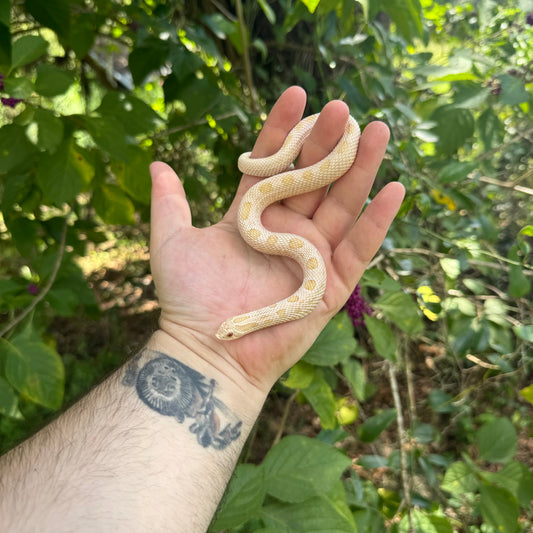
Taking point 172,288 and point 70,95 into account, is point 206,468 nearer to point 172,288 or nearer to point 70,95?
point 172,288

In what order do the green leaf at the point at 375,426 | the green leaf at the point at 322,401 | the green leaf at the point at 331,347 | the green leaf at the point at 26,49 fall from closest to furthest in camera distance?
Result: the green leaf at the point at 26,49
the green leaf at the point at 331,347
the green leaf at the point at 322,401
the green leaf at the point at 375,426

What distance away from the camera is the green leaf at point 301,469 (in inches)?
69.4

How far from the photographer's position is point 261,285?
2.40 m

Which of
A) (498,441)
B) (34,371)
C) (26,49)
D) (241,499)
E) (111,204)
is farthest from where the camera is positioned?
(111,204)

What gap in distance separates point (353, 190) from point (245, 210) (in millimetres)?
654

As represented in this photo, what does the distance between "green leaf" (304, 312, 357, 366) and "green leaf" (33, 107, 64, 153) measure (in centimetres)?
157

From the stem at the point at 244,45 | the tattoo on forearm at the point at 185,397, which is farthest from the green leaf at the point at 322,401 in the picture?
the stem at the point at 244,45

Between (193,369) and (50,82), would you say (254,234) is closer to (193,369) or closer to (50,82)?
(193,369)

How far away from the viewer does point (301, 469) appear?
1851 millimetres

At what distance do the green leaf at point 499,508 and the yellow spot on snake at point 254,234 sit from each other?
1851 mm

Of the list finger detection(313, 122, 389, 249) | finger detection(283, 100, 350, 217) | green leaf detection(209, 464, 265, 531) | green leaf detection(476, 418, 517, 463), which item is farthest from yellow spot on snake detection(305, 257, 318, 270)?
green leaf detection(476, 418, 517, 463)

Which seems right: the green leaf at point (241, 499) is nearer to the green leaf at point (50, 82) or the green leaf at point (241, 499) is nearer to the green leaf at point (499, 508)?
the green leaf at point (499, 508)

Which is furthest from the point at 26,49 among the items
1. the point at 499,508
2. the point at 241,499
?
the point at 499,508

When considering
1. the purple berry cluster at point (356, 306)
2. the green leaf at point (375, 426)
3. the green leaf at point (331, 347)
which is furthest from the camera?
the green leaf at point (375, 426)
